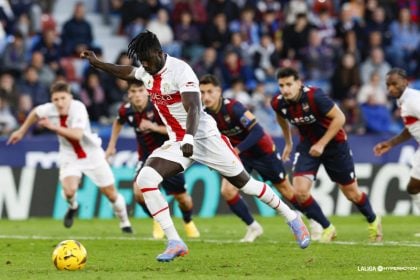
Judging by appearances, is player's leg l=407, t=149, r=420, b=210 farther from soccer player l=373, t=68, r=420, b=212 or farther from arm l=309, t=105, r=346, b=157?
arm l=309, t=105, r=346, b=157

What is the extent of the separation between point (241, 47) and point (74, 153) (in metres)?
9.91

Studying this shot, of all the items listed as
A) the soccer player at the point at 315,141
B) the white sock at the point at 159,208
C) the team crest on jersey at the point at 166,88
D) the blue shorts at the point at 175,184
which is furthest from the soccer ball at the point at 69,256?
the blue shorts at the point at 175,184

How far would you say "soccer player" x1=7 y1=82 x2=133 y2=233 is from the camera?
17.1 meters

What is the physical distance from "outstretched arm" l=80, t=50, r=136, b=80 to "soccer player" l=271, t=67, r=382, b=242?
2.93 metres

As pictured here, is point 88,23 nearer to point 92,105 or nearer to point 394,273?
point 92,105

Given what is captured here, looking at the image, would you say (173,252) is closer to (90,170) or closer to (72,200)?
(90,170)

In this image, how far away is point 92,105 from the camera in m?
23.7

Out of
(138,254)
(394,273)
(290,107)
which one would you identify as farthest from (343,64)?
(394,273)

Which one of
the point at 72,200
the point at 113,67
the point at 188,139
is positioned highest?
the point at 113,67

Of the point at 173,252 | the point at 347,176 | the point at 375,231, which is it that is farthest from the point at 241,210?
the point at 173,252

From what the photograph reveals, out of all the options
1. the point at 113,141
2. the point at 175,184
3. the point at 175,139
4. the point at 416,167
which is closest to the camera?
the point at 175,139

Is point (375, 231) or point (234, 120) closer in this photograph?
point (375, 231)

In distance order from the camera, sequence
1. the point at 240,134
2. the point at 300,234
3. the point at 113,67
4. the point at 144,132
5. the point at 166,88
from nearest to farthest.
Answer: the point at 166,88, the point at 300,234, the point at 113,67, the point at 240,134, the point at 144,132

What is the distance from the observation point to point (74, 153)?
687 inches
